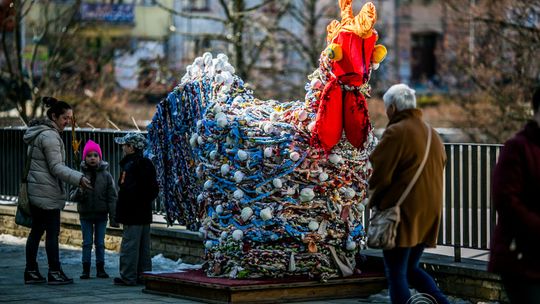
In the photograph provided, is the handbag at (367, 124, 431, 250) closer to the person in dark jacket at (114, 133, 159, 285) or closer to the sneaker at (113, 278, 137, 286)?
the person in dark jacket at (114, 133, 159, 285)

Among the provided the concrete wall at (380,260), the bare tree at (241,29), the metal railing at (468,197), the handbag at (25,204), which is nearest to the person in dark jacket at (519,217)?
the concrete wall at (380,260)

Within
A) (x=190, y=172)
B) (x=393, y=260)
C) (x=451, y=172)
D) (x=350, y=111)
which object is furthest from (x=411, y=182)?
(x=190, y=172)

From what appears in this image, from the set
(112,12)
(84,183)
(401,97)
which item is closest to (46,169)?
(84,183)

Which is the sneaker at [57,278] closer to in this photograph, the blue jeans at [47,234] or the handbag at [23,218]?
the blue jeans at [47,234]

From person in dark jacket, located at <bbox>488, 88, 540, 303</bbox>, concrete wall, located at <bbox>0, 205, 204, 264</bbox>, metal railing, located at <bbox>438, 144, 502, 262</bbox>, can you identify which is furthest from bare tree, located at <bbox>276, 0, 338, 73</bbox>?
person in dark jacket, located at <bbox>488, 88, 540, 303</bbox>

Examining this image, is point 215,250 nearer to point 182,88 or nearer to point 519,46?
point 182,88

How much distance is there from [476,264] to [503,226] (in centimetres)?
411

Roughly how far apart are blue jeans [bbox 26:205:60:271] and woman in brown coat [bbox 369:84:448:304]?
4.09m

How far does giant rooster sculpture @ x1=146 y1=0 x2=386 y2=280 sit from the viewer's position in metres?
9.97

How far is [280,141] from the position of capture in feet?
33.1

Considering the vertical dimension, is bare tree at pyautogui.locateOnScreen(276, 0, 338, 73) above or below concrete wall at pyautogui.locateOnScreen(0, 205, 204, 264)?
above

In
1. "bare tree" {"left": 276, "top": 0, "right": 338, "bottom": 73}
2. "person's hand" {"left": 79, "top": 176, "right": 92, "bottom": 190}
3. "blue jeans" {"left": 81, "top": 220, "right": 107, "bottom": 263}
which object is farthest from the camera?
"bare tree" {"left": 276, "top": 0, "right": 338, "bottom": 73}

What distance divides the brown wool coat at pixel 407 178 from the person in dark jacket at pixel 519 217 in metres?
1.79

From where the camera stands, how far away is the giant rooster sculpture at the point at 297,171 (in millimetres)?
9969
